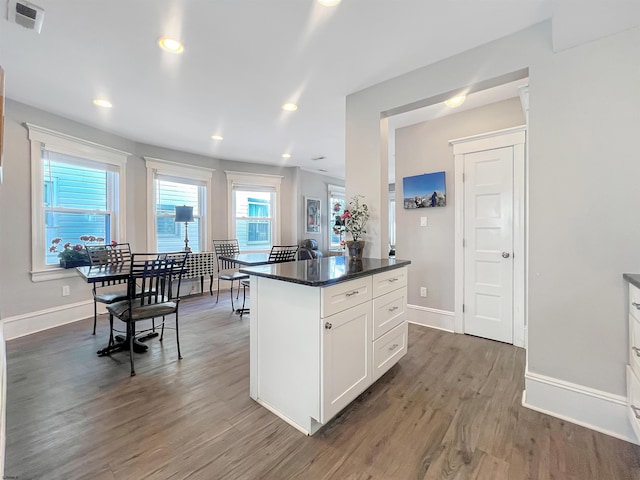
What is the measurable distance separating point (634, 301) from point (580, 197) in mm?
638

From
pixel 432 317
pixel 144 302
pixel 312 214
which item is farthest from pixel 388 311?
pixel 312 214

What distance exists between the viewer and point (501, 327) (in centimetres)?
296

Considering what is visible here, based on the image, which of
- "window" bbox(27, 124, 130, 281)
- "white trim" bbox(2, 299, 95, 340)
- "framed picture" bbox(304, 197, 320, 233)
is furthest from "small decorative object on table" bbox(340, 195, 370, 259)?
"framed picture" bbox(304, 197, 320, 233)

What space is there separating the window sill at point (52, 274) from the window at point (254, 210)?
255cm

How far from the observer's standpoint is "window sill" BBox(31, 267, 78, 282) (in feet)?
10.8

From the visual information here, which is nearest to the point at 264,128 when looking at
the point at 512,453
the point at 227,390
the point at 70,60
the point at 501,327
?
the point at 70,60

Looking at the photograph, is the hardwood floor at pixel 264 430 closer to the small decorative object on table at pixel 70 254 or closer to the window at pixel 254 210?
the small decorative object on table at pixel 70 254

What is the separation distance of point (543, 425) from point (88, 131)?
5526 mm

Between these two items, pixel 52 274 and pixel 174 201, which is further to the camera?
pixel 174 201

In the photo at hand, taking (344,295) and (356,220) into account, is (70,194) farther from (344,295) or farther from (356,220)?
(344,295)

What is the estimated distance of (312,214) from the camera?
6.77 m

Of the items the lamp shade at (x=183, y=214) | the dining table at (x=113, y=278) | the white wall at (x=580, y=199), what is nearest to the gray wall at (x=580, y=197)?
the white wall at (x=580, y=199)

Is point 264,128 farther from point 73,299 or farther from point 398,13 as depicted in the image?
point 73,299

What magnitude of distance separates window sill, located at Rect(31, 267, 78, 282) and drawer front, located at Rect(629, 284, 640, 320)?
17.2 feet
